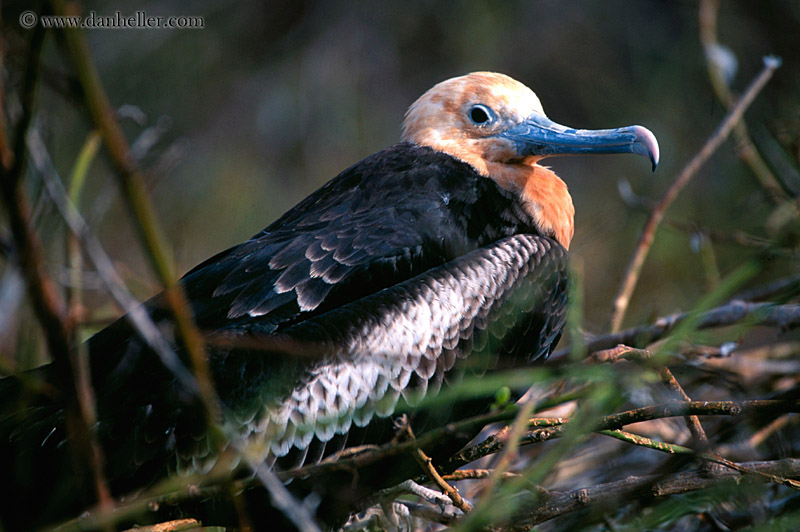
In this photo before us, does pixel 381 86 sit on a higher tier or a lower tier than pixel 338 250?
higher

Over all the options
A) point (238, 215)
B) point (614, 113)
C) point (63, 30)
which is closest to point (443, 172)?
point (63, 30)

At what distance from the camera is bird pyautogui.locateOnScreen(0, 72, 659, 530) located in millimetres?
1908

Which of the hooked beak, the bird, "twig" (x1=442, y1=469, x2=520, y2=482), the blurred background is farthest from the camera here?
the blurred background

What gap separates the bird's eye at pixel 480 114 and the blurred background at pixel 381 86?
79.5 inches

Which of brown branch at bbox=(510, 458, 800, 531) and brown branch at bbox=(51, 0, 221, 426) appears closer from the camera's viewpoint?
brown branch at bbox=(51, 0, 221, 426)

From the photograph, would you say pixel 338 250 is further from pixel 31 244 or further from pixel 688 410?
pixel 31 244

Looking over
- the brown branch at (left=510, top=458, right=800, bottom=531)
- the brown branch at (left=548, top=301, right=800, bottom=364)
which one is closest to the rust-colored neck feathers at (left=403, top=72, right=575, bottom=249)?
the brown branch at (left=548, top=301, right=800, bottom=364)

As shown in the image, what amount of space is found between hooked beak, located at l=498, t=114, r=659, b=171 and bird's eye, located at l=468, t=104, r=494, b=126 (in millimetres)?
73

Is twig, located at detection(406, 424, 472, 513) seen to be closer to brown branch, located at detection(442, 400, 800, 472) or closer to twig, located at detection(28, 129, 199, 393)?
brown branch, located at detection(442, 400, 800, 472)

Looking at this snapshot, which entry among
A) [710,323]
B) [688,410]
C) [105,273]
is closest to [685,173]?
[710,323]

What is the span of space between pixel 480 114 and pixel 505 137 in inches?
4.7

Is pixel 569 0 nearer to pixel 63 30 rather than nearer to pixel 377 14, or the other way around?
pixel 377 14

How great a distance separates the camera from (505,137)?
2799 mm

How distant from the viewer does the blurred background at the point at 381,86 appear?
4.84 metres
